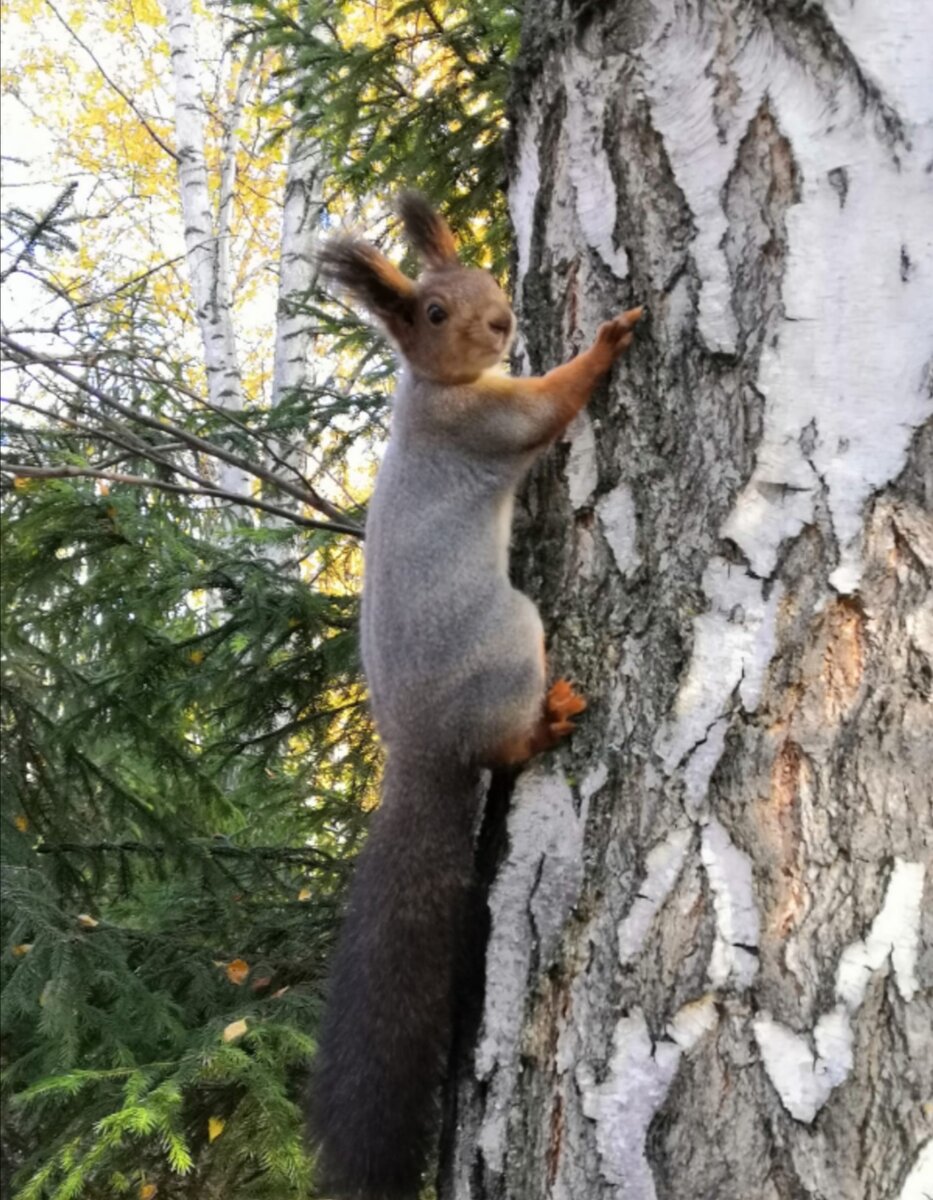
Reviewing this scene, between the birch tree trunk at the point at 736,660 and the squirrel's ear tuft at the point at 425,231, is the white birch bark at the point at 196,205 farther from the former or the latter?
the birch tree trunk at the point at 736,660

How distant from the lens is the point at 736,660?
179cm

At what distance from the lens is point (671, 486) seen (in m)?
1.96

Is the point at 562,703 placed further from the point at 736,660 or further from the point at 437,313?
the point at 437,313

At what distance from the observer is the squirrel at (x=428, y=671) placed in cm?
195

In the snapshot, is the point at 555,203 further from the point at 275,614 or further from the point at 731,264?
the point at 275,614

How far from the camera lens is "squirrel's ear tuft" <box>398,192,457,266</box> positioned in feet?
9.56

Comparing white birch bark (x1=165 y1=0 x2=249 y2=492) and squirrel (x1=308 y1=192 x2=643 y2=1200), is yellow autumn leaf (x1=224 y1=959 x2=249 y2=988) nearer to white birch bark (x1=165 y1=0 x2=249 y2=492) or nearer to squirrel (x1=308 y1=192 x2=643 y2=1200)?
squirrel (x1=308 y1=192 x2=643 y2=1200)

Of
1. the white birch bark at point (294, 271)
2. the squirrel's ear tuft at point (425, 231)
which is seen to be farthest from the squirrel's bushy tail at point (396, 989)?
the white birch bark at point (294, 271)

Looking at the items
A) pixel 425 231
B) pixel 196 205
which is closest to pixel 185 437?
pixel 425 231

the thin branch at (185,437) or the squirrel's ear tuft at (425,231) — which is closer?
the squirrel's ear tuft at (425,231)

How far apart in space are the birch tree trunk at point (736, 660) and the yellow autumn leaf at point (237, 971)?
1.79 meters

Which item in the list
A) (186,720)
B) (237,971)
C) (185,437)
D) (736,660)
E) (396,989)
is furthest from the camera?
(186,720)

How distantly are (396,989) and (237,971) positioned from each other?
1730mm

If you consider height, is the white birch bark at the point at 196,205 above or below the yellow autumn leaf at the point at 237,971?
above
